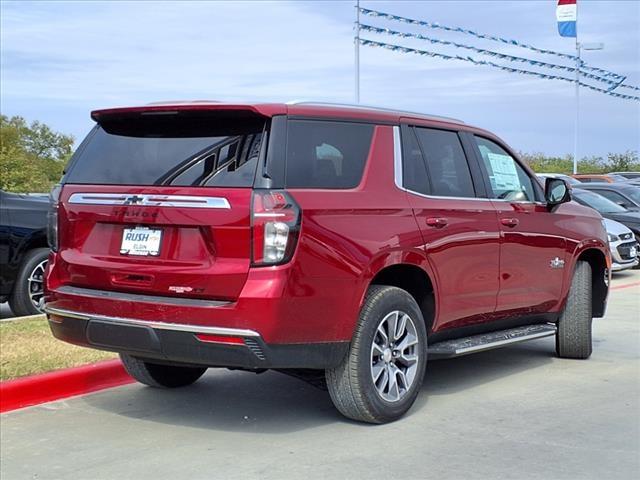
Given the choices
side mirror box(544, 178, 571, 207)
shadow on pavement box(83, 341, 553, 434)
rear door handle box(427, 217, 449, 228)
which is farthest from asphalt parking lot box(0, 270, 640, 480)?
side mirror box(544, 178, 571, 207)

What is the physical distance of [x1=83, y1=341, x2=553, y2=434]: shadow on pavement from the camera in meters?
5.56

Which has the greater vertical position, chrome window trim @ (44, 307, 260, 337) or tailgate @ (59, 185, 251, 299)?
tailgate @ (59, 185, 251, 299)

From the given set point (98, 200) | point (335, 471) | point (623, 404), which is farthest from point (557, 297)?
point (98, 200)

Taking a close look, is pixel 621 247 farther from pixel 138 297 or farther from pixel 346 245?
pixel 138 297

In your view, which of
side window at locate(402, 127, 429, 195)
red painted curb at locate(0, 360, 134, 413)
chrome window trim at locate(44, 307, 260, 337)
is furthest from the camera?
red painted curb at locate(0, 360, 134, 413)

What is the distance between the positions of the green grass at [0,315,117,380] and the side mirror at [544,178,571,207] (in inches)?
149

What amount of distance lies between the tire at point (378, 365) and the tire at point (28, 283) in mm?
5032

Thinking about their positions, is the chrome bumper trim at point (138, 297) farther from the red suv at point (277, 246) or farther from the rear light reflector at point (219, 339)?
the rear light reflector at point (219, 339)

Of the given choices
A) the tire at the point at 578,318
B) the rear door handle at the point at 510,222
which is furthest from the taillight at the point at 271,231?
the tire at the point at 578,318

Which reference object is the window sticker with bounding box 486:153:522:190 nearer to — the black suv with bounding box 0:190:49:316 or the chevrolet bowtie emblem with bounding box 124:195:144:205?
the chevrolet bowtie emblem with bounding box 124:195:144:205

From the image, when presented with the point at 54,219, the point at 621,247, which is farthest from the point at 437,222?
the point at 621,247

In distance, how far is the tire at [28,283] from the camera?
9.12 meters

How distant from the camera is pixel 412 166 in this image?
5.74 m

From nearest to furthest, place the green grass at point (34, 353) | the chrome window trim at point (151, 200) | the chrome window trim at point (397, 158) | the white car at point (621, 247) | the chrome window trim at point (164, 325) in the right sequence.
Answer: the chrome window trim at point (164, 325) < the chrome window trim at point (151, 200) < the chrome window trim at point (397, 158) < the green grass at point (34, 353) < the white car at point (621, 247)
